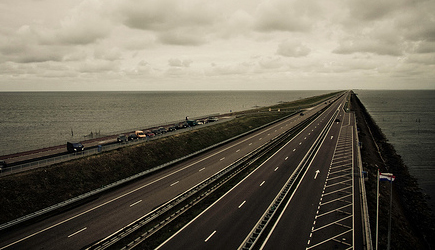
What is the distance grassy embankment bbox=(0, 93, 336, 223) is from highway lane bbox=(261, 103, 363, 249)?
24.0 meters

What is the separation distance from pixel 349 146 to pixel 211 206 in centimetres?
4050

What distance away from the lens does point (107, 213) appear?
87.0ft

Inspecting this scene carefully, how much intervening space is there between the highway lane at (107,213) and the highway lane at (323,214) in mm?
13489

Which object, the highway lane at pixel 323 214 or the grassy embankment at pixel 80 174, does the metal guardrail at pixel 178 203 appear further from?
the grassy embankment at pixel 80 174

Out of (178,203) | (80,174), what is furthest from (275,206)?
(80,174)

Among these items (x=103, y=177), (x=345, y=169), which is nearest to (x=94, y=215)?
(x=103, y=177)

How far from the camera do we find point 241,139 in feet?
209

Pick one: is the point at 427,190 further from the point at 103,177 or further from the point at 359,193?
the point at 103,177

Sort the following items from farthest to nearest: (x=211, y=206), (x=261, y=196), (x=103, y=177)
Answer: (x=103, y=177) < (x=261, y=196) < (x=211, y=206)

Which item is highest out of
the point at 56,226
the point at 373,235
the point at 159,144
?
the point at 159,144

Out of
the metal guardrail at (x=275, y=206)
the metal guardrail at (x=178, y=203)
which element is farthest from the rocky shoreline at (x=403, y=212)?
the metal guardrail at (x=178, y=203)

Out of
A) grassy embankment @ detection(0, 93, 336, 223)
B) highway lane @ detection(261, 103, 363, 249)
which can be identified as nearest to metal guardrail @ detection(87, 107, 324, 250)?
highway lane @ detection(261, 103, 363, 249)

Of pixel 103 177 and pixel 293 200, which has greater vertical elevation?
pixel 103 177

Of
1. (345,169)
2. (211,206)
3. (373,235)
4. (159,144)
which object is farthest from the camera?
(159,144)
